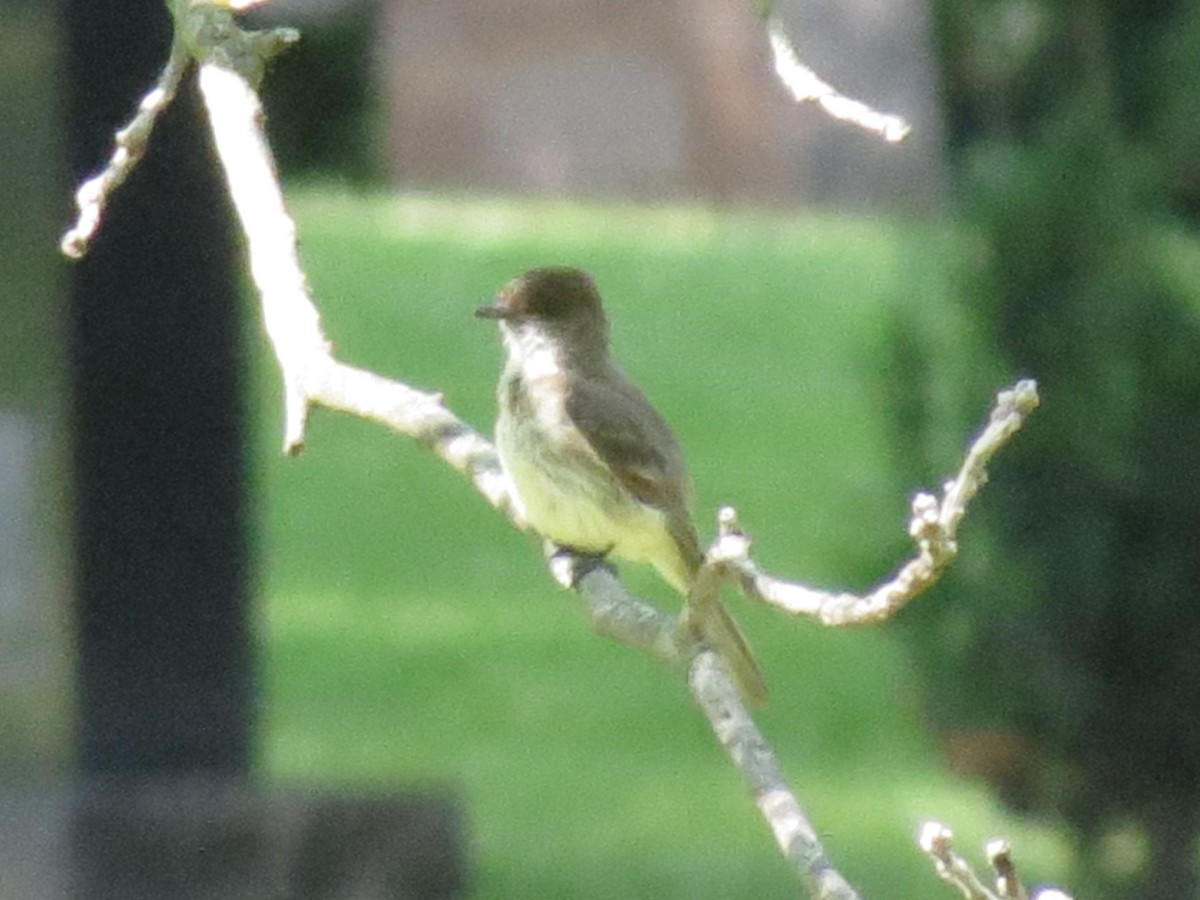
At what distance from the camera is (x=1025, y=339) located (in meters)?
6.50

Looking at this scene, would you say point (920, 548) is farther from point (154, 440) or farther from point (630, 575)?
point (630, 575)

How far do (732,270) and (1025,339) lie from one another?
4664 millimetres

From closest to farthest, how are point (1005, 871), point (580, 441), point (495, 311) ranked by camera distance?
point (1005, 871), point (580, 441), point (495, 311)

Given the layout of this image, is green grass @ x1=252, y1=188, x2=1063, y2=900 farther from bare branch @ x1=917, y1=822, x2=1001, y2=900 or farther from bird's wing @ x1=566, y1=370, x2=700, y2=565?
bare branch @ x1=917, y1=822, x2=1001, y2=900

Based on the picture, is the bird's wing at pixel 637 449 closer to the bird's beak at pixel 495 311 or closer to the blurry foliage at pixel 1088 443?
the bird's beak at pixel 495 311

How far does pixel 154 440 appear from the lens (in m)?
7.71

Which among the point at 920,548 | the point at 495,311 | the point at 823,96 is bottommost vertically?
the point at 920,548

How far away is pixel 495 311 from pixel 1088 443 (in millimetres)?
2362

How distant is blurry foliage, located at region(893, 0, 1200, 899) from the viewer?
6.43 m

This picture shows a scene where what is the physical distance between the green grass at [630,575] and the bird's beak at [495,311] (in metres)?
2.28

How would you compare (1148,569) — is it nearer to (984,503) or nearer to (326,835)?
(984,503)

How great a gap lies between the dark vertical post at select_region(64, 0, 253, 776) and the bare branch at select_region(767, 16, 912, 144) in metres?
4.84

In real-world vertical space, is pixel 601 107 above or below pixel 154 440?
above

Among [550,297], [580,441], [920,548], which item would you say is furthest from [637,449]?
[920,548]
